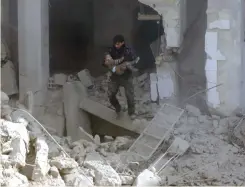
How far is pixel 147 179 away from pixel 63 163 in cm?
108

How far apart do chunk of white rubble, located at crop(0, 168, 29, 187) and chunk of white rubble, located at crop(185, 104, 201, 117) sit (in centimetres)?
343

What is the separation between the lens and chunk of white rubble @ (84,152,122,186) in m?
6.75

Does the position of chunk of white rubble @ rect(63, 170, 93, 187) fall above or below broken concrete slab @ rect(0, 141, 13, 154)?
below

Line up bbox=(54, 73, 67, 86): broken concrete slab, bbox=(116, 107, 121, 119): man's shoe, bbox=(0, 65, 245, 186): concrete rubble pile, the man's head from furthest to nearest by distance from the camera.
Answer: bbox=(54, 73, 67, 86): broken concrete slab
bbox=(116, 107, 121, 119): man's shoe
the man's head
bbox=(0, 65, 245, 186): concrete rubble pile

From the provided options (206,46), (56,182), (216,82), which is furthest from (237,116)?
(56,182)

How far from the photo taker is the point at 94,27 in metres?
12.1

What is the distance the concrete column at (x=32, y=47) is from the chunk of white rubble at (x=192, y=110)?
8.51ft

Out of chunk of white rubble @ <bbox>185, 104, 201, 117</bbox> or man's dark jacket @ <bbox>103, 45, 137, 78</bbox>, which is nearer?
man's dark jacket @ <bbox>103, 45, 137, 78</bbox>

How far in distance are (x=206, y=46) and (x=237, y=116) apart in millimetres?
1208

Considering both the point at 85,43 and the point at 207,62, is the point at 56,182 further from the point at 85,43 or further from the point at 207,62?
the point at 85,43

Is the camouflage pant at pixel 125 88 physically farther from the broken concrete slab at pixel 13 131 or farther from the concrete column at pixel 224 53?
the broken concrete slab at pixel 13 131

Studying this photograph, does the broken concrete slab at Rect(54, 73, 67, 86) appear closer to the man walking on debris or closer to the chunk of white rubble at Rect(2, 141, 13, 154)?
the man walking on debris

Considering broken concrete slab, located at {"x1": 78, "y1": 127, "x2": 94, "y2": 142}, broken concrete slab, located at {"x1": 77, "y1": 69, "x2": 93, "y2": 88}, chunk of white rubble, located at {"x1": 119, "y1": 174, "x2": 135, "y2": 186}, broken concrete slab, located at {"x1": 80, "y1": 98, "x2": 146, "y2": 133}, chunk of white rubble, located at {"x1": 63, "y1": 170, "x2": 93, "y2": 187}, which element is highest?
broken concrete slab, located at {"x1": 77, "y1": 69, "x2": 93, "y2": 88}

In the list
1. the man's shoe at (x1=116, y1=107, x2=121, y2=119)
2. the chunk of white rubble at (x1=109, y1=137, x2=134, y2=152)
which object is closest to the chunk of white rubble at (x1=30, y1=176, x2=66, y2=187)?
the chunk of white rubble at (x1=109, y1=137, x2=134, y2=152)
